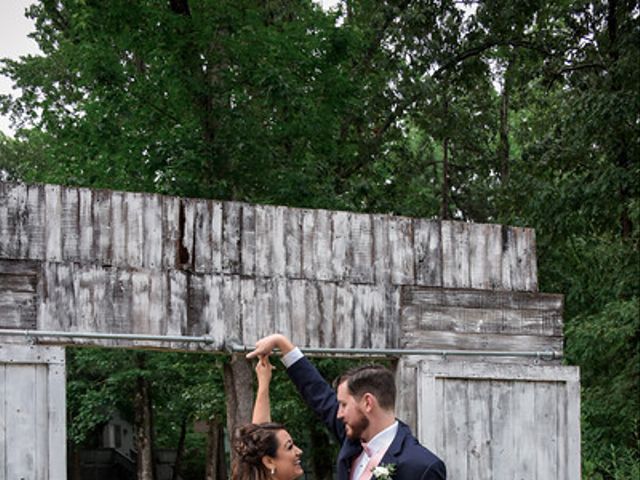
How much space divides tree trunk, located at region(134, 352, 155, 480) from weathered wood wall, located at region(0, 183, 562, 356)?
60.0 feet

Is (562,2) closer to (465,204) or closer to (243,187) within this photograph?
(465,204)

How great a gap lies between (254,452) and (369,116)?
49.2 ft

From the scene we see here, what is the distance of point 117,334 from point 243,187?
422 inches

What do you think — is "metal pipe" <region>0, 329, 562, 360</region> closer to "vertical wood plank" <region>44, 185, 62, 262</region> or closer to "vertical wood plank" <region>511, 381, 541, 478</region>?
"vertical wood plank" <region>511, 381, 541, 478</region>

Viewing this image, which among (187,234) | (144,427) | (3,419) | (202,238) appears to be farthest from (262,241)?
(144,427)

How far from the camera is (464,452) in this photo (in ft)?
25.6

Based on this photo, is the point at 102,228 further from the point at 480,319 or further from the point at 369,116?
the point at 369,116

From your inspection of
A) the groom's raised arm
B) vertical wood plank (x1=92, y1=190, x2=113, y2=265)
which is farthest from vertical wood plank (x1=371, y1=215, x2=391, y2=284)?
vertical wood plank (x1=92, y1=190, x2=113, y2=265)

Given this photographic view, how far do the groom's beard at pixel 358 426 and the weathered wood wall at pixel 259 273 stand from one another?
5.60ft

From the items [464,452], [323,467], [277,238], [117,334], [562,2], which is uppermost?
[562,2]

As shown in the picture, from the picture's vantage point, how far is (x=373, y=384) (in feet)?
19.4

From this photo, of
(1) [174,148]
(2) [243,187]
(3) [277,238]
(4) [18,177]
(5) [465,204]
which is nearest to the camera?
(3) [277,238]

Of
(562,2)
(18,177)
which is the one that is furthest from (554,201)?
(18,177)

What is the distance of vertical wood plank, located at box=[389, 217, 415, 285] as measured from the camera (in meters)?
8.11
